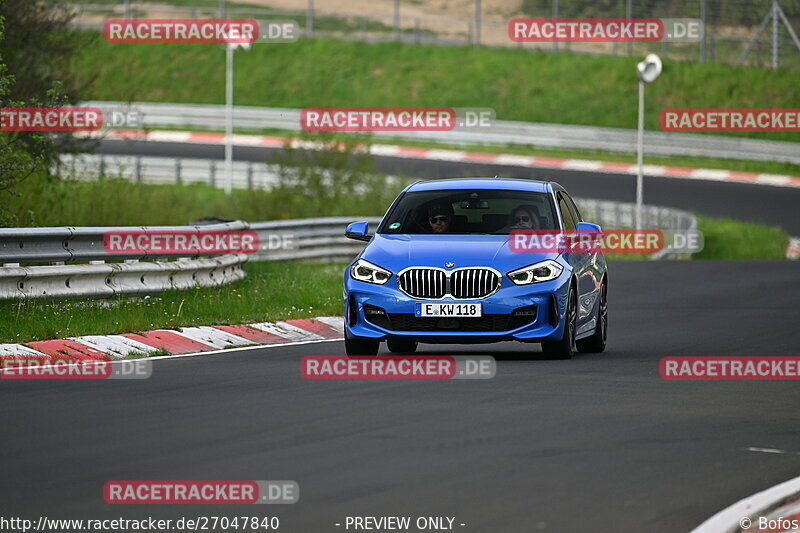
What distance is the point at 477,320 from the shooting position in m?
14.2

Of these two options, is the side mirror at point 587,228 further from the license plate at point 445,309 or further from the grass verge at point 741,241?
the grass verge at point 741,241

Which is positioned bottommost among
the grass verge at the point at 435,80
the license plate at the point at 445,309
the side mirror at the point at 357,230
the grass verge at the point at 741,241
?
the grass verge at the point at 741,241

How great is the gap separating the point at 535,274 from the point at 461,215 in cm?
127

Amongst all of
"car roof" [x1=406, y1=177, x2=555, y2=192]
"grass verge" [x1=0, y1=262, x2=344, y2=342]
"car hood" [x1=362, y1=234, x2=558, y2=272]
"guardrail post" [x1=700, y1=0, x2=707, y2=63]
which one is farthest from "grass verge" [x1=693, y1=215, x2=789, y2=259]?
"car hood" [x1=362, y1=234, x2=558, y2=272]

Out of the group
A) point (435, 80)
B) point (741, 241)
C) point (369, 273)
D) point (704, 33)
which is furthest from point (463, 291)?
point (435, 80)

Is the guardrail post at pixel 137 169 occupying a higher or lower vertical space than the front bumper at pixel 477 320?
higher

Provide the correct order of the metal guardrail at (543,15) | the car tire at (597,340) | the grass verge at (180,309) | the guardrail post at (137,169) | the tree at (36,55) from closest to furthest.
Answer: the grass verge at (180,309)
the car tire at (597,340)
the tree at (36,55)
the guardrail post at (137,169)
the metal guardrail at (543,15)

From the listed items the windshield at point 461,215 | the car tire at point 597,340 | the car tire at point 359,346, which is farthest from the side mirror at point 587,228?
the car tire at point 359,346

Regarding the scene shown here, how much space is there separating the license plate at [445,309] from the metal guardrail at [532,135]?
3929cm

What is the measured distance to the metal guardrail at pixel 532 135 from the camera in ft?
173

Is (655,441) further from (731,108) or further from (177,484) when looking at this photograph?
(731,108)

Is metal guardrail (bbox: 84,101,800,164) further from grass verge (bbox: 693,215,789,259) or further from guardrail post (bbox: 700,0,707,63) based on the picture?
grass verge (bbox: 693,215,789,259)

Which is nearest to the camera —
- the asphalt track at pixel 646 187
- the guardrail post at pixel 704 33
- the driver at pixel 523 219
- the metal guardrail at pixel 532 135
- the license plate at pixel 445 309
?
the license plate at pixel 445 309

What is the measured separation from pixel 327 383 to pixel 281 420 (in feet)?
7.21
